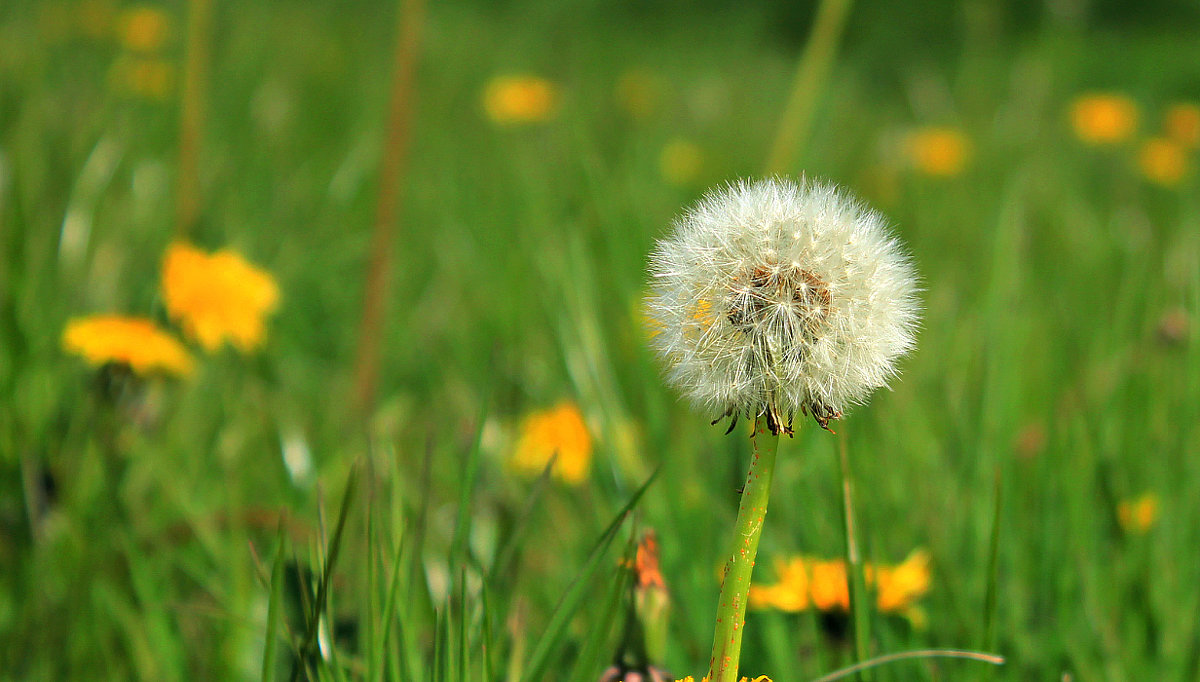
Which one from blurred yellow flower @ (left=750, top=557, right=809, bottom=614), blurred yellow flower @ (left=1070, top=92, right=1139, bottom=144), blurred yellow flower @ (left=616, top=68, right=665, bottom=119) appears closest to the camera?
blurred yellow flower @ (left=750, top=557, right=809, bottom=614)

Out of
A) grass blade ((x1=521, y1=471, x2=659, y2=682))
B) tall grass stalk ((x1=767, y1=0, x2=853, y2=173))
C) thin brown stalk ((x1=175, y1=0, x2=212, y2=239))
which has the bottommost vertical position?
grass blade ((x1=521, y1=471, x2=659, y2=682))

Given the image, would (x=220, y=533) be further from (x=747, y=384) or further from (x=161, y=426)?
(x=747, y=384)

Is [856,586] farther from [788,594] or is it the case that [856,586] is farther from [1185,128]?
[1185,128]

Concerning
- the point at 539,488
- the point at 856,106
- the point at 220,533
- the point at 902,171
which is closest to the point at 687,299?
the point at 539,488

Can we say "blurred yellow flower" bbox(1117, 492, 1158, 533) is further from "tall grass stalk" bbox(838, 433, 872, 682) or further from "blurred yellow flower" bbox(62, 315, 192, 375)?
"blurred yellow flower" bbox(62, 315, 192, 375)

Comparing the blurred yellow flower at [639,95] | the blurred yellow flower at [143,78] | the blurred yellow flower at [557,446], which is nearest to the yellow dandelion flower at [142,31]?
the blurred yellow flower at [143,78]

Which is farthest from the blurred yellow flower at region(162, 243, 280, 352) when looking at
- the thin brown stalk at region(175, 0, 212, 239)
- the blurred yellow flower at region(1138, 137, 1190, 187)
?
the blurred yellow flower at region(1138, 137, 1190, 187)
